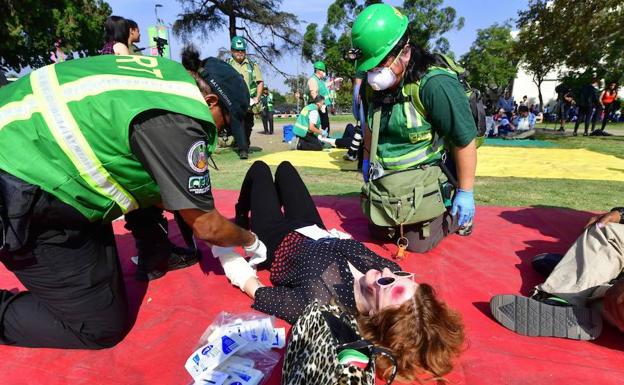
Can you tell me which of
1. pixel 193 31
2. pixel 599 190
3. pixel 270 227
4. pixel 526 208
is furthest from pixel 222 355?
pixel 193 31

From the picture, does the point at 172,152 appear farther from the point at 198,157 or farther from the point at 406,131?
the point at 406,131

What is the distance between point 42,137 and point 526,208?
143 inches

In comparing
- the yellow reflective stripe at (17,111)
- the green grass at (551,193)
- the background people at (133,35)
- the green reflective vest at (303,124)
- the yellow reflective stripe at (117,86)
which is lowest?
the green grass at (551,193)

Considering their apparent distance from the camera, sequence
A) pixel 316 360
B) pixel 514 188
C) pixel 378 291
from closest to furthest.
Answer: pixel 316 360, pixel 378 291, pixel 514 188

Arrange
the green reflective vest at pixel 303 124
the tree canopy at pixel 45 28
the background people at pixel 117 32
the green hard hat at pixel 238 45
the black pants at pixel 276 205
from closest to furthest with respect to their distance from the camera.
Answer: the black pants at pixel 276 205 < the background people at pixel 117 32 < the green hard hat at pixel 238 45 < the green reflective vest at pixel 303 124 < the tree canopy at pixel 45 28

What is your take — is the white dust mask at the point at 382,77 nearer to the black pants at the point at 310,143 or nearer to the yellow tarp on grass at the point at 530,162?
the yellow tarp on grass at the point at 530,162

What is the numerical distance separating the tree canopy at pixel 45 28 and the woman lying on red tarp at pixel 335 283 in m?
14.3

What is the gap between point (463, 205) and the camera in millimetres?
2703

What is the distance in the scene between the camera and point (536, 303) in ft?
5.99

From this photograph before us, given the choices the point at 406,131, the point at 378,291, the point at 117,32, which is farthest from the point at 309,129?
the point at 378,291

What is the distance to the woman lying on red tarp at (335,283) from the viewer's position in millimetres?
1530

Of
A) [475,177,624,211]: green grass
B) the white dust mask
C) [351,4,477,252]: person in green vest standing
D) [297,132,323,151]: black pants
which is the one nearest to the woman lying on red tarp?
[351,4,477,252]: person in green vest standing

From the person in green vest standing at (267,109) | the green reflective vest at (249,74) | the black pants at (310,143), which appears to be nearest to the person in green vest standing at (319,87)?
the black pants at (310,143)

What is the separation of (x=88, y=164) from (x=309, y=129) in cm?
656
